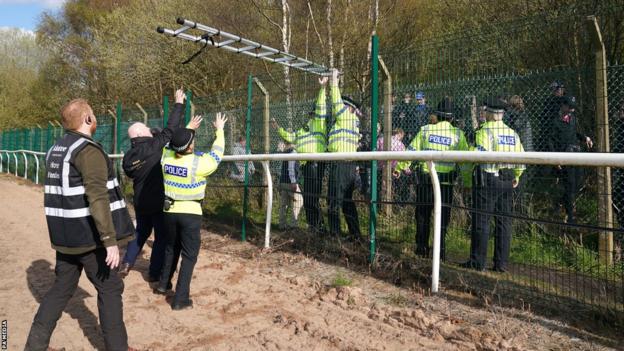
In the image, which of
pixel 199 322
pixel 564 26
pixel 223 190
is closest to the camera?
pixel 199 322

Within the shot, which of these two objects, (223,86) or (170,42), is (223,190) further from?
(170,42)

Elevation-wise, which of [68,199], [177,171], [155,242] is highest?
[177,171]

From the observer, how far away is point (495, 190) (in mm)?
4473

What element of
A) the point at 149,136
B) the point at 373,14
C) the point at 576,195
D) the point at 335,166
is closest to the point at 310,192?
the point at 335,166

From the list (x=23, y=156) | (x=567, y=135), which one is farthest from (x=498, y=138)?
(x=23, y=156)

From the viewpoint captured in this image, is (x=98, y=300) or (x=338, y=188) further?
(x=338, y=188)

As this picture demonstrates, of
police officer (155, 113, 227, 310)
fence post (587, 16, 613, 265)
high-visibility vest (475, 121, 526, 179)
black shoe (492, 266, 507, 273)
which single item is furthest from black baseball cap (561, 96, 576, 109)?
police officer (155, 113, 227, 310)

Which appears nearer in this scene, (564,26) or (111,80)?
(564,26)

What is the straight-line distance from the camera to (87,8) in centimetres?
3036

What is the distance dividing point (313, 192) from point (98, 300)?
3.02 meters

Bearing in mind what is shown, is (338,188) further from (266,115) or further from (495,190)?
(266,115)

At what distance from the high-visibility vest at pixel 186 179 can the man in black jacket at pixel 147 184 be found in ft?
1.91

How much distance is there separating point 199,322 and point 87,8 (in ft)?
103

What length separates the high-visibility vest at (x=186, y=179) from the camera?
14.5 feet
